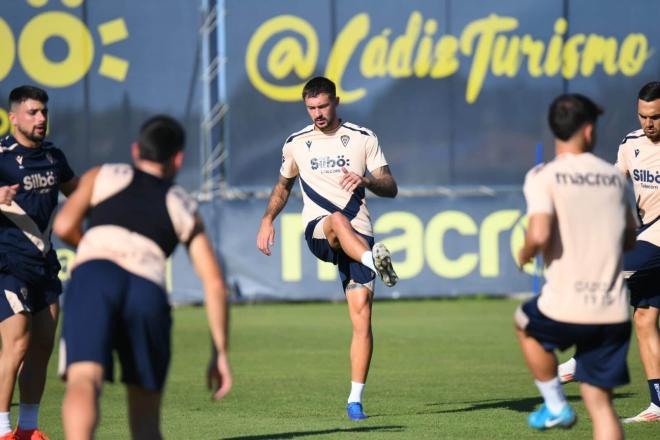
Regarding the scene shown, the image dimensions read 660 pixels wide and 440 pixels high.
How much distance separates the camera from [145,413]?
20.3ft

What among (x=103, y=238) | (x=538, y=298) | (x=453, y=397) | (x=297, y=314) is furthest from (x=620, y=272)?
(x=297, y=314)

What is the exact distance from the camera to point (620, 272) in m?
6.52

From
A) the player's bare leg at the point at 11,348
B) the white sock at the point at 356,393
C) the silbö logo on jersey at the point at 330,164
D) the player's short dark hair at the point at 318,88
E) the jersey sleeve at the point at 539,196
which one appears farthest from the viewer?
the silbö logo on jersey at the point at 330,164

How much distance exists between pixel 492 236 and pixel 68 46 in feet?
24.1

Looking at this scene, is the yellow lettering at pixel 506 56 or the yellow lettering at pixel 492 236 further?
the yellow lettering at pixel 506 56

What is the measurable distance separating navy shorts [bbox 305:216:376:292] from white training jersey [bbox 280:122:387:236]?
9 cm

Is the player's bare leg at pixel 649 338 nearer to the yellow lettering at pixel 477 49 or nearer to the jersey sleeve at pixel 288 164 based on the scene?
the jersey sleeve at pixel 288 164

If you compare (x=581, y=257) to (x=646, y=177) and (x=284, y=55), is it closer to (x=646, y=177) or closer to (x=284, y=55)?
(x=646, y=177)

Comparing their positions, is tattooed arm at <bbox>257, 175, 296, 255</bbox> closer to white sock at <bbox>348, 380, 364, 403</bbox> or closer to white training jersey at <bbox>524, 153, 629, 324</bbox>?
white sock at <bbox>348, 380, 364, 403</bbox>

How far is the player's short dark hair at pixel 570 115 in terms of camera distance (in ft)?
21.2

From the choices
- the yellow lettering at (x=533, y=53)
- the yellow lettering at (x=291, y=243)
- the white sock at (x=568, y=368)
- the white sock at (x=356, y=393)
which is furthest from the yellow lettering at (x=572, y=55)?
the white sock at (x=356, y=393)

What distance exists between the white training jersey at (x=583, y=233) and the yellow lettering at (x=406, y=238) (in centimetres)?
1385

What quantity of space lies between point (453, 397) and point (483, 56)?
11.3m

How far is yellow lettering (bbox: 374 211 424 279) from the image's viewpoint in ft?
66.8
